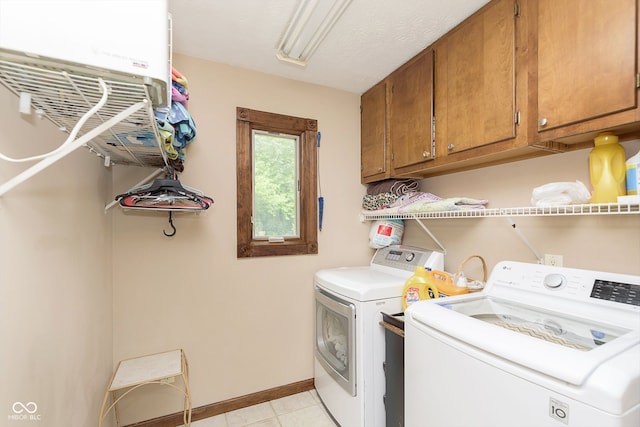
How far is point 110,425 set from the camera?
175 centimetres

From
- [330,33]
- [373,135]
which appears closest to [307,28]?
[330,33]

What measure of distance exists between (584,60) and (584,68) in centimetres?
3

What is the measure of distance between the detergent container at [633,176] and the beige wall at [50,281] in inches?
81.3

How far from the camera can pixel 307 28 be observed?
1.65 metres

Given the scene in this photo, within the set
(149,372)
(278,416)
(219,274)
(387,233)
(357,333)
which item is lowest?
(278,416)

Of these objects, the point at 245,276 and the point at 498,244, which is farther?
the point at 245,276

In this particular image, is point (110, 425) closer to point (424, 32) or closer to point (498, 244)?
point (498, 244)

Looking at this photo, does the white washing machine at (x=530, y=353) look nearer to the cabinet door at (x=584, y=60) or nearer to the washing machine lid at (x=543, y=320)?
the washing machine lid at (x=543, y=320)

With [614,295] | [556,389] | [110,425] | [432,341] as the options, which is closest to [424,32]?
[614,295]

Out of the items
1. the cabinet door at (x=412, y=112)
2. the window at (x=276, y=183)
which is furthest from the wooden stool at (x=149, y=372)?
the cabinet door at (x=412, y=112)

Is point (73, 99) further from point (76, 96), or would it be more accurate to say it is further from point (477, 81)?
point (477, 81)

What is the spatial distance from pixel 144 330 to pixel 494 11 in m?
2.80

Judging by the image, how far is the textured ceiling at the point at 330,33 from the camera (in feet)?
4.96

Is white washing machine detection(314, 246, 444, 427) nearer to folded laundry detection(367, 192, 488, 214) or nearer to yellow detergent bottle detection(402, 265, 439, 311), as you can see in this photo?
yellow detergent bottle detection(402, 265, 439, 311)
